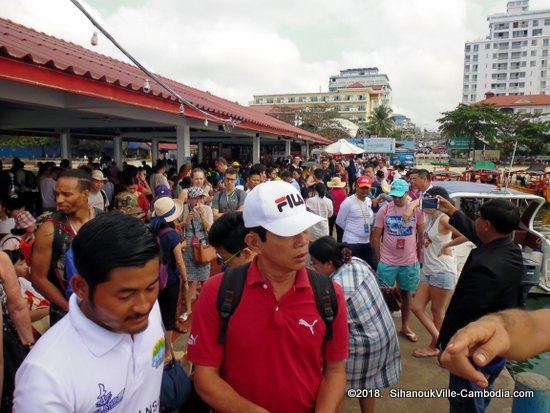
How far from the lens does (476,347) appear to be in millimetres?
1121

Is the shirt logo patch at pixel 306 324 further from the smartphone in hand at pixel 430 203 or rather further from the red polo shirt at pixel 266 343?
the smartphone in hand at pixel 430 203

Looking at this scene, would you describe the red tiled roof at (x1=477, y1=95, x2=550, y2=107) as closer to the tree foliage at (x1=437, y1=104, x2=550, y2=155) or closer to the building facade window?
the tree foliage at (x1=437, y1=104, x2=550, y2=155)

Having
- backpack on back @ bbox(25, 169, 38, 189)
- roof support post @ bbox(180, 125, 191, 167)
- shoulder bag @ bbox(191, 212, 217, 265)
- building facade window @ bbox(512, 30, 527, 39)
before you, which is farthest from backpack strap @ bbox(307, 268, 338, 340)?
building facade window @ bbox(512, 30, 527, 39)

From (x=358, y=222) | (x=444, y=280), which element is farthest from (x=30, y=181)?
(x=444, y=280)

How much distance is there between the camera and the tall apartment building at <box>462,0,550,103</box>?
89812 millimetres

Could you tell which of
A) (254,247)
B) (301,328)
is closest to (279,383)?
(301,328)

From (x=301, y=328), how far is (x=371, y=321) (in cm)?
103

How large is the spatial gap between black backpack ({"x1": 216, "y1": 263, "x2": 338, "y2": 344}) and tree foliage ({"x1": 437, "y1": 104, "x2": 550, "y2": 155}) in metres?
56.6

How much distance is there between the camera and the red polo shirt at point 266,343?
1585 millimetres

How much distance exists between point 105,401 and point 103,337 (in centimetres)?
20

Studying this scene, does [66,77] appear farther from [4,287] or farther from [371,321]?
[371,321]

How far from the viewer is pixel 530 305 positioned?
574 cm

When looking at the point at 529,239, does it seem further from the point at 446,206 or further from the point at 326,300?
the point at 326,300

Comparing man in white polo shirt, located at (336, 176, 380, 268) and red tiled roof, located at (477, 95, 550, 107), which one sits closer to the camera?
man in white polo shirt, located at (336, 176, 380, 268)
